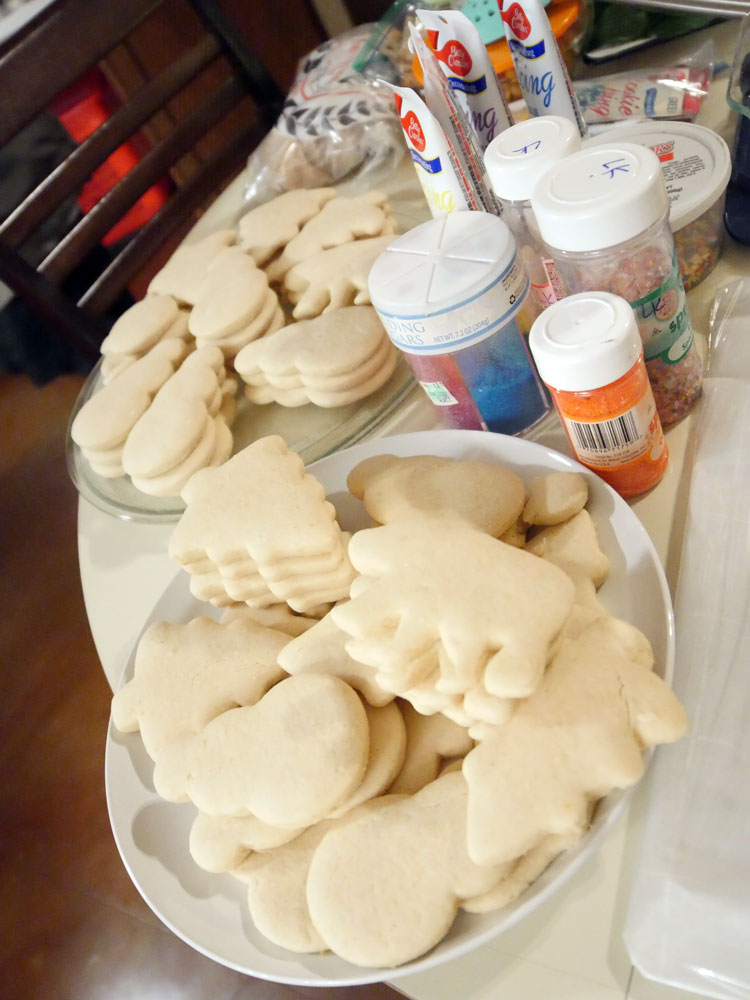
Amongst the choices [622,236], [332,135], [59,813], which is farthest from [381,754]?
[59,813]

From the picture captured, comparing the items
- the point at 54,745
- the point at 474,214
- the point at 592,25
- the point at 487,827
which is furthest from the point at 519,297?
the point at 54,745

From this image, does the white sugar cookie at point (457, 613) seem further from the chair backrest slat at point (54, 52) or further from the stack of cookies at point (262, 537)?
the chair backrest slat at point (54, 52)

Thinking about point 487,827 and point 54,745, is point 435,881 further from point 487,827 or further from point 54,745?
point 54,745

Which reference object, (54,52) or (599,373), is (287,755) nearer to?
(599,373)

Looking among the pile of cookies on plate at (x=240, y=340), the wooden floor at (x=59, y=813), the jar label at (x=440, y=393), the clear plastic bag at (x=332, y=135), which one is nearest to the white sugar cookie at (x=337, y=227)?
the pile of cookies on plate at (x=240, y=340)

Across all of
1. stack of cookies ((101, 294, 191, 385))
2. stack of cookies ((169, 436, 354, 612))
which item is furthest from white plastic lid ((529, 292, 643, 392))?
stack of cookies ((101, 294, 191, 385))

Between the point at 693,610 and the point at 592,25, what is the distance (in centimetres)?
82

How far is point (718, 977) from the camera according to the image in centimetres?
41

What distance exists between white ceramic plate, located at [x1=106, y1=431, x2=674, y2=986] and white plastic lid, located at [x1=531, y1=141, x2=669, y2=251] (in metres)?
0.17

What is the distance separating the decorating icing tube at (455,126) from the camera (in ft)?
2.21

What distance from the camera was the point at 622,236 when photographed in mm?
523

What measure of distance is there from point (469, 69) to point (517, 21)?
6cm

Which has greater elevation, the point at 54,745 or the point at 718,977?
the point at 718,977

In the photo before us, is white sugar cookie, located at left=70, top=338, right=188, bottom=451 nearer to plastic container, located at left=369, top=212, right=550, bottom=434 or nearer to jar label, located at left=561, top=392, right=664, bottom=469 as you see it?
plastic container, located at left=369, top=212, right=550, bottom=434
